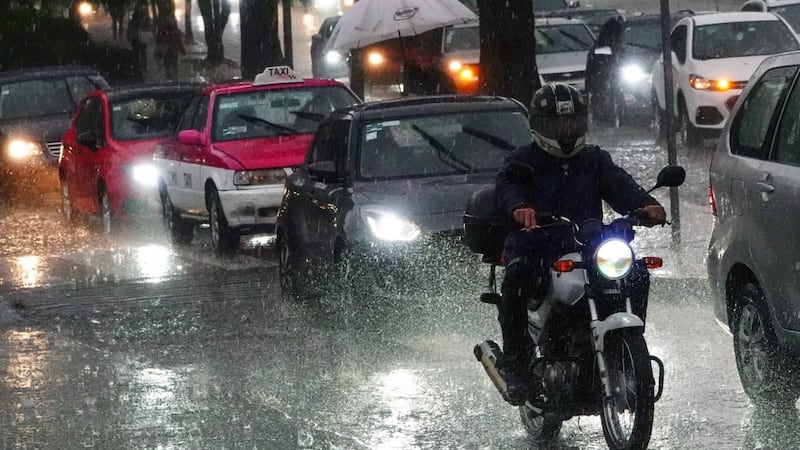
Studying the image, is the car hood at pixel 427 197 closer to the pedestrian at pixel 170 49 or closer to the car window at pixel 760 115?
the car window at pixel 760 115

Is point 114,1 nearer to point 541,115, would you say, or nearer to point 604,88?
point 604,88

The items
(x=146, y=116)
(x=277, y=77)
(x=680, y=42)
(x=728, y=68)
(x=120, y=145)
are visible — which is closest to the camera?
(x=277, y=77)

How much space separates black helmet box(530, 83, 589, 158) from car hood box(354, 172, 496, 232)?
396 cm

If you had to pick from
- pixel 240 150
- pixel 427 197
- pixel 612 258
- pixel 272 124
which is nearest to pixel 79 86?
pixel 272 124

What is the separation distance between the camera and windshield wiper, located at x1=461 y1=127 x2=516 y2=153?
39.8 ft

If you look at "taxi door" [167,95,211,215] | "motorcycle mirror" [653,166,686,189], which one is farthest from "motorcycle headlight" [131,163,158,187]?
"motorcycle mirror" [653,166,686,189]

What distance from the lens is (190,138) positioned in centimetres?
1625

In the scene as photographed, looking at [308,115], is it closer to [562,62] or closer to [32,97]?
[32,97]

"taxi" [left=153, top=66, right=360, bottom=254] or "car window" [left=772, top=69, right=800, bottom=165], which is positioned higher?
"car window" [left=772, top=69, right=800, bottom=165]

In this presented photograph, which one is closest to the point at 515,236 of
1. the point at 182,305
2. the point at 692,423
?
the point at 692,423

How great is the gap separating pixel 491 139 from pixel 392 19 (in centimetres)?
1102

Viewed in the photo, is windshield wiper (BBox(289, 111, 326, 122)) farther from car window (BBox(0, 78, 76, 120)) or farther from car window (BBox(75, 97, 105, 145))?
car window (BBox(0, 78, 76, 120))

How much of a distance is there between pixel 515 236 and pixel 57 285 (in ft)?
26.1

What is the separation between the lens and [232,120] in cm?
1645
